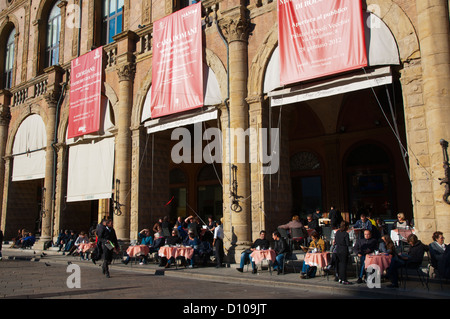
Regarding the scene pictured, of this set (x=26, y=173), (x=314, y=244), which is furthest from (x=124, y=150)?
(x=26, y=173)

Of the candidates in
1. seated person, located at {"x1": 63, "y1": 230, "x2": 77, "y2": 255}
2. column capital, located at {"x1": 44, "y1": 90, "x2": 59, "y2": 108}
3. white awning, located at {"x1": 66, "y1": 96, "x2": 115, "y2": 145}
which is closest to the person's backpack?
white awning, located at {"x1": 66, "y1": 96, "x2": 115, "y2": 145}

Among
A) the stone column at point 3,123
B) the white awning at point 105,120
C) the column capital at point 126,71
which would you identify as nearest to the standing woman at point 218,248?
the white awning at point 105,120

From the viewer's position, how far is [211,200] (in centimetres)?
2139

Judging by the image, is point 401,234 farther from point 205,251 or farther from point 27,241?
point 27,241

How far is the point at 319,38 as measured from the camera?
11414 millimetres

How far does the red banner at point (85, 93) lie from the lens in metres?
18.4

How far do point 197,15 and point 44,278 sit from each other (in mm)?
10482

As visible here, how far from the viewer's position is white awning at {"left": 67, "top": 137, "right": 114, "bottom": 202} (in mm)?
17766

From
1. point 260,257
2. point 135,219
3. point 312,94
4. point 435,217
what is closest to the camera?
point 435,217

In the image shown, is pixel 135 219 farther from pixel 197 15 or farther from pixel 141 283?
pixel 197 15

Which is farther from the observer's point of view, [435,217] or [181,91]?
[181,91]

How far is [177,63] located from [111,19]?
7708 mm

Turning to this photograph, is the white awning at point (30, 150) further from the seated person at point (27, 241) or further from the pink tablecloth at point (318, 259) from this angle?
the pink tablecloth at point (318, 259)
